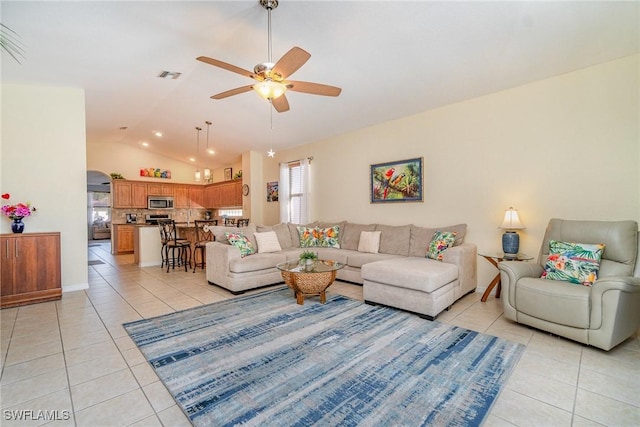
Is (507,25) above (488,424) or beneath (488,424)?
above

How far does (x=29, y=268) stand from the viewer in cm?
358

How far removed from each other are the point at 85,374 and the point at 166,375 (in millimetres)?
574

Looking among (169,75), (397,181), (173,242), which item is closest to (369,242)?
(397,181)

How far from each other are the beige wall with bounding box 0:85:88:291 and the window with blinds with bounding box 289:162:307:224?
3889 mm

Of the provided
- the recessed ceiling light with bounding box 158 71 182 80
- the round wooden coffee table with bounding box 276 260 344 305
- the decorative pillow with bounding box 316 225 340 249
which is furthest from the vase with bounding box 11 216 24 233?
the decorative pillow with bounding box 316 225 340 249

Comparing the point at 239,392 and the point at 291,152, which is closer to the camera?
the point at 239,392

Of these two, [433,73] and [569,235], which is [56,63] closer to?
[433,73]

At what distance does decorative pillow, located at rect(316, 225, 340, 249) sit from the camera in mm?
5312

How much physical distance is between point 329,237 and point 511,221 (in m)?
2.88

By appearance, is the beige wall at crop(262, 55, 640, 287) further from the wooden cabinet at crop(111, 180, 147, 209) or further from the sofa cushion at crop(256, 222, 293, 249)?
the wooden cabinet at crop(111, 180, 147, 209)

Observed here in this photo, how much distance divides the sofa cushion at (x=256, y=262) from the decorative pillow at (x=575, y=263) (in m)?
3.29

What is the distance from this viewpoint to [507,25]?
2686 mm

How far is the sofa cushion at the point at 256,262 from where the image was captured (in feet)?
12.9

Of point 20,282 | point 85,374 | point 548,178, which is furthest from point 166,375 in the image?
point 548,178
